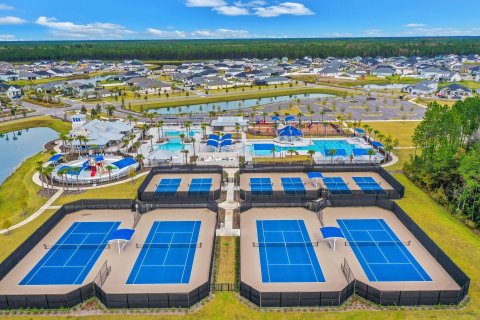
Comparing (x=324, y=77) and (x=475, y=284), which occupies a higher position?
(x=324, y=77)

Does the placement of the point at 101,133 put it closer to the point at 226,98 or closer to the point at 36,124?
the point at 36,124

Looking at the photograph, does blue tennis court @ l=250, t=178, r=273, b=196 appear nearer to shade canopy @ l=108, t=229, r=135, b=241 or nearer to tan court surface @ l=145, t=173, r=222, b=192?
tan court surface @ l=145, t=173, r=222, b=192

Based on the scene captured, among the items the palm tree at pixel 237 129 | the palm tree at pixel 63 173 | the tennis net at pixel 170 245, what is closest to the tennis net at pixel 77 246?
the tennis net at pixel 170 245

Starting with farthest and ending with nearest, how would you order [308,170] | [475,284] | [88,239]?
[308,170] < [88,239] < [475,284]

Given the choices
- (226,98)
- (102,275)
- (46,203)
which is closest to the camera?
(102,275)

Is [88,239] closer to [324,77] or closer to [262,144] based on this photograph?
[262,144]

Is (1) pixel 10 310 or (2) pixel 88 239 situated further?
(2) pixel 88 239

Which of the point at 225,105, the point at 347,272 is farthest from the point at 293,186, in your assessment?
the point at 225,105

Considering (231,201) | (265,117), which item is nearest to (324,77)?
(265,117)
